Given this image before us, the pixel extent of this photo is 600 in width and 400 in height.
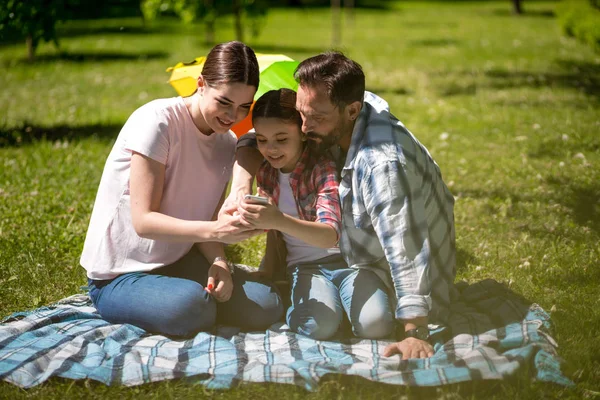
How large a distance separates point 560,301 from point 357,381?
150 cm

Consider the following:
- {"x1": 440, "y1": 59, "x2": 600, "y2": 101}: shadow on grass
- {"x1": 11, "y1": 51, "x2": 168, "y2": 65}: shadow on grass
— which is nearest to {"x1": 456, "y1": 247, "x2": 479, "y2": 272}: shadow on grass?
{"x1": 440, "y1": 59, "x2": 600, "y2": 101}: shadow on grass

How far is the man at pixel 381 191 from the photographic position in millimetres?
3260

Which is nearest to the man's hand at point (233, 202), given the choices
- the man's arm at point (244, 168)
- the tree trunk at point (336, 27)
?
the man's arm at point (244, 168)

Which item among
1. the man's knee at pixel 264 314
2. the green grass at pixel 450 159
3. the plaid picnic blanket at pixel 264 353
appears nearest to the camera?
the plaid picnic blanket at pixel 264 353

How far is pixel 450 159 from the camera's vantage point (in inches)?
279

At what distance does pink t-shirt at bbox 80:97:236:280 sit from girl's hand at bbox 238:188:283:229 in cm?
57

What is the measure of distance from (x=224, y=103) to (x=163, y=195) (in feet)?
1.94

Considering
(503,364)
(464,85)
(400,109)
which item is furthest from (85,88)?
(503,364)

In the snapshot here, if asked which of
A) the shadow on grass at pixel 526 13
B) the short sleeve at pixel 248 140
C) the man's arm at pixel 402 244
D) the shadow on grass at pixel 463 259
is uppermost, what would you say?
the short sleeve at pixel 248 140

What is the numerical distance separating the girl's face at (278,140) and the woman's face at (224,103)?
111 millimetres

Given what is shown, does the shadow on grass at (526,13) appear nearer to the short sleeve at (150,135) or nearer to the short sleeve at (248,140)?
the short sleeve at (248,140)

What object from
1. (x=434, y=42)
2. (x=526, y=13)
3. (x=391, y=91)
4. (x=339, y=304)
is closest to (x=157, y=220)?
(x=339, y=304)

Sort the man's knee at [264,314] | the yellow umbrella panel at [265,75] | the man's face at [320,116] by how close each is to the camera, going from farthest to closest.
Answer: the yellow umbrella panel at [265,75] → the man's knee at [264,314] → the man's face at [320,116]

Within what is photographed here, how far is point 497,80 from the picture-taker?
11.3m
